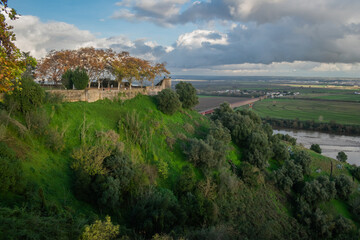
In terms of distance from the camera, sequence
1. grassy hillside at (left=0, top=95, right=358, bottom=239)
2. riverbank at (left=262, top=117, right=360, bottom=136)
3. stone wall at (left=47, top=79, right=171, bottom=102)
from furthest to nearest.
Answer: riverbank at (left=262, top=117, right=360, bottom=136)
stone wall at (left=47, top=79, right=171, bottom=102)
grassy hillside at (left=0, top=95, right=358, bottom=239)

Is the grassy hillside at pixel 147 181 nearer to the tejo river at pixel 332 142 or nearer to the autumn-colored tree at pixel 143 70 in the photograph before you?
the autumn-colored tree at pixel 143 70

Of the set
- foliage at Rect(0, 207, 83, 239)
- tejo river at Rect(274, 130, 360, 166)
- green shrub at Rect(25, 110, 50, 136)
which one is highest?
green shrub at Rect(25, 110, 50, 136)

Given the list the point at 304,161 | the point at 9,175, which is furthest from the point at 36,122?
the point at 304,161

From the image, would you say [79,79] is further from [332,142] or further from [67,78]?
[332,142]

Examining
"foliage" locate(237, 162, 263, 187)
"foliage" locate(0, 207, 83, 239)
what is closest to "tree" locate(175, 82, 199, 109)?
"foliage" locate(237, 162, 263, 187)

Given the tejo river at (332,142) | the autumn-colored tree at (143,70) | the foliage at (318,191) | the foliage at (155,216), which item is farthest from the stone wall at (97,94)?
the tejo river at (332,142)

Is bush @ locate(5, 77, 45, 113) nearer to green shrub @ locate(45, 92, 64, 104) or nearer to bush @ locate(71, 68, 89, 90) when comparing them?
green shrub @ locate(45, 92, 64, 104)
